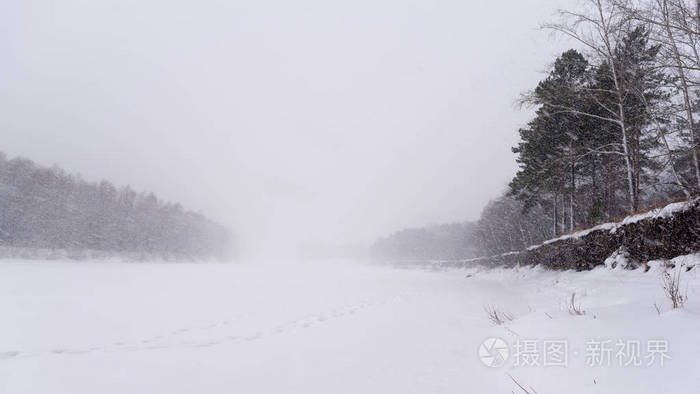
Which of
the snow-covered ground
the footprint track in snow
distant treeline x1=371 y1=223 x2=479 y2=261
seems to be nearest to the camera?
the snow-covered ground

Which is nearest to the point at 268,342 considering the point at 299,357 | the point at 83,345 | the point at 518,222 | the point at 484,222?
the point at 299,357

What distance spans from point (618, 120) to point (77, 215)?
192ft

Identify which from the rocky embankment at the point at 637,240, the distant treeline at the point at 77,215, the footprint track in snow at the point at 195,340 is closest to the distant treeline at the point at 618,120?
the rocky embankment at the point at 637,240

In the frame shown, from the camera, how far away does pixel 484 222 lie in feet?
185

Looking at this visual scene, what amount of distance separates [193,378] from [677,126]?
13269 mm

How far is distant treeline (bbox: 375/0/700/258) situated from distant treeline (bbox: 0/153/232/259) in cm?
5313

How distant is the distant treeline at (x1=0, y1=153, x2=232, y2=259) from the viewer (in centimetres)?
3947

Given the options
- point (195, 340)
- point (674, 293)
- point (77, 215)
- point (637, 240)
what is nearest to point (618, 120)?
point (637, 240)

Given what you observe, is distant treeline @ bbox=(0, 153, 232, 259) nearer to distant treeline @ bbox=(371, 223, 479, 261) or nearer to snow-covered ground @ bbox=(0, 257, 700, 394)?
snow-covered ground @ bbox=(0, 257, 700, 394)

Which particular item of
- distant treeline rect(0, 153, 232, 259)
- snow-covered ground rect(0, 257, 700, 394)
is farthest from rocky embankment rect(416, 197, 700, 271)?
distant treeline rect(0, 153, 232, 259)

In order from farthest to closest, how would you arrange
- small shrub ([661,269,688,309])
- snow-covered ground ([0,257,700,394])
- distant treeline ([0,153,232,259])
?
distant treeline ([0,153,232,259]), small shrub ([661,269,688,309]), snow-covered ground ([0,257,700,394])

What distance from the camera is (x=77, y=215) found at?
45.4m

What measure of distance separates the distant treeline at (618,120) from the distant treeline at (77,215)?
53126mm

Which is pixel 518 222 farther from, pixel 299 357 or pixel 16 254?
pixel 16 254
